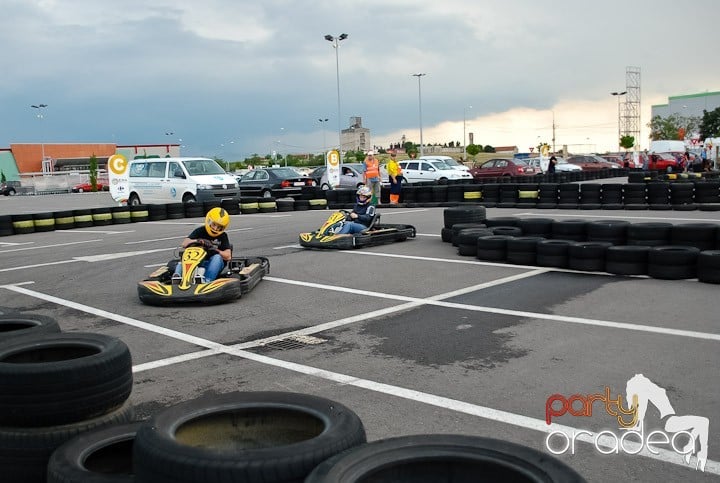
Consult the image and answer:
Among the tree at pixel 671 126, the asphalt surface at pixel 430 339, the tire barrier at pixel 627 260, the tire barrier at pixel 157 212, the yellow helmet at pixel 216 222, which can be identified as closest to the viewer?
the asphalt surface at pixel 430 339

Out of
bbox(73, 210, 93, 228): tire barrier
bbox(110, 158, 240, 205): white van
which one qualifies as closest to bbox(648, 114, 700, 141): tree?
bbox(110, 158, 240, 205): white van

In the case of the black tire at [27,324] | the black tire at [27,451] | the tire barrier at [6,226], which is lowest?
the black tire at [27,451]

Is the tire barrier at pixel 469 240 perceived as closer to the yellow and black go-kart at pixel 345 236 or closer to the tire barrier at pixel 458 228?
the tire barrier at pixel 458 228

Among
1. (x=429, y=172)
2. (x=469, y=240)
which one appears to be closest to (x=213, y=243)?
(x=469, y=240)

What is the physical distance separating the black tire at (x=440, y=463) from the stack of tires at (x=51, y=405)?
174 centimetres

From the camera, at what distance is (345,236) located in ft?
44.3

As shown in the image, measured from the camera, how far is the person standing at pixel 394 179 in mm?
23844

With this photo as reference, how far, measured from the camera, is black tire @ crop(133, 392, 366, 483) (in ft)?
9.22

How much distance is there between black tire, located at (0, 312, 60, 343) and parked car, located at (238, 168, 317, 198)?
73.0 ft

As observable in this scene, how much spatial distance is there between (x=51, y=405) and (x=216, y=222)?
18.3 ft

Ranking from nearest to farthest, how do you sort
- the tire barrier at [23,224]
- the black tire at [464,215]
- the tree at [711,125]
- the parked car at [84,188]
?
1. the black tire at [464,215]
2. the tire barrier at [23,224]
3. the parked car at [84,188]
4. the tree at [711,125]

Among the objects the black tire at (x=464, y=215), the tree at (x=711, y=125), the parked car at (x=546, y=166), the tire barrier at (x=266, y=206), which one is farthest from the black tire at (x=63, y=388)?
the tree at (x=711, y=125)

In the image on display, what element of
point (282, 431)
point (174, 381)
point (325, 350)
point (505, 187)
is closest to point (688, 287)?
point (325, 350)

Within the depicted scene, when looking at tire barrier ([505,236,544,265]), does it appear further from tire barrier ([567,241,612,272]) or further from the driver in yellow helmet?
the driver in yellow helmet
